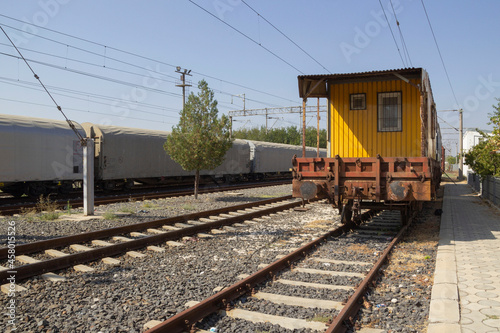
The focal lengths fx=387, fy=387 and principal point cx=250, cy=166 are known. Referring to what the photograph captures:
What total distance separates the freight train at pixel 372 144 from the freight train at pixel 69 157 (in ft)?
33.7

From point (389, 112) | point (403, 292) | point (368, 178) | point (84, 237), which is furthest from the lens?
point (389, 112)

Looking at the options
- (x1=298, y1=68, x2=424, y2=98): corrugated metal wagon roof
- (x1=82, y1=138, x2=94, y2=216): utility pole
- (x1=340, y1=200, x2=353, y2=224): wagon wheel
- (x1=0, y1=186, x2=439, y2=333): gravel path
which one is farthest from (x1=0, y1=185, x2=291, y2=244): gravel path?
(x1=298, y1=68, x2=424, y2=98): corrugated metal wagon roof

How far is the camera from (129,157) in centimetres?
1792

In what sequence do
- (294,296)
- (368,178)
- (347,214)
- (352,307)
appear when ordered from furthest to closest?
(347,214) < (368,178) < (294,296) < (352,307)

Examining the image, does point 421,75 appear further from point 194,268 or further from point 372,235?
point 194,268

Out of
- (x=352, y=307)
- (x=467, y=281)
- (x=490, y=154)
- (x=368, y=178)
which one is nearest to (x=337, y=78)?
(x=368, y=178)

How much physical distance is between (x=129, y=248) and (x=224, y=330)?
3630 mm

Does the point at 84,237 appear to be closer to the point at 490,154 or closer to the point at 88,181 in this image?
the point at 88,181

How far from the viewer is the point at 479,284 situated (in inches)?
190

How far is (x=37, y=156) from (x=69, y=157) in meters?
1.35

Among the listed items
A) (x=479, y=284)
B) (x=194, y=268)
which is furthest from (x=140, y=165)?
(x=479, y=284)

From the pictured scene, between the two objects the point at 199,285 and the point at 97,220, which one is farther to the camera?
the point at 97,220

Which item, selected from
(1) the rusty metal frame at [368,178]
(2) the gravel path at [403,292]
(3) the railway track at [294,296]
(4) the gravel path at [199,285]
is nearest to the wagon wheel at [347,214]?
(1) the rusty metal frame at [368,178]

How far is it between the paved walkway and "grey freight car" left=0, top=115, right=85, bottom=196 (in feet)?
43.6
